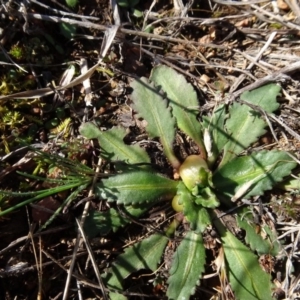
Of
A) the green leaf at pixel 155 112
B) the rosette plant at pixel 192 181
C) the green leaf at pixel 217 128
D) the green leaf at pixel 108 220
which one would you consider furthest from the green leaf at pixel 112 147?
the green leaf at pixel 217 128

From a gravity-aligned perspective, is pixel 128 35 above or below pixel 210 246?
above

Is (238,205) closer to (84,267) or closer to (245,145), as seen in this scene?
(245,145)

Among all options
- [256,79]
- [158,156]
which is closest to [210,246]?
[158,156]

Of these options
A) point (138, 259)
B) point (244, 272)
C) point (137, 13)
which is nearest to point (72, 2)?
point (137, 13)

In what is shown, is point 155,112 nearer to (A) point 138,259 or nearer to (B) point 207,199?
(B) point 207,199

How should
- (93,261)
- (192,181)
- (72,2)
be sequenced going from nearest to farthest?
(93,261), (192,181), (72,2)

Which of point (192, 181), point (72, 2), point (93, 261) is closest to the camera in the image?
point (93, 261)
